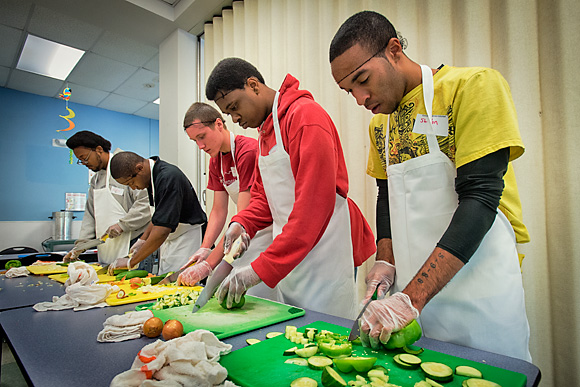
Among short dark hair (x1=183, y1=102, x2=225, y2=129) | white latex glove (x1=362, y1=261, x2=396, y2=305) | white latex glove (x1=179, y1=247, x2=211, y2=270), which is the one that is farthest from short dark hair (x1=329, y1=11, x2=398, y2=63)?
white latex glove (x1=179, y1=247, x2=211, y2=270)

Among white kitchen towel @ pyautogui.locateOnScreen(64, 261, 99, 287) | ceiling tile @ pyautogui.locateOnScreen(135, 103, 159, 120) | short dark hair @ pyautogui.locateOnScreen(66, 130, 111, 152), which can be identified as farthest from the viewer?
ceiling tile @ pyautogui.locateOnScreen(135, 103, 159, 120)

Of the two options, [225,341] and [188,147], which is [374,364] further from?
[188,147]

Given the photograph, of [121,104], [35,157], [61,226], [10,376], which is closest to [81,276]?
[10,376]

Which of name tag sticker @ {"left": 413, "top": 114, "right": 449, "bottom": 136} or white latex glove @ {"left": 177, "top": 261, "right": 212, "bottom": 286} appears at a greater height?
name tag sticker @ {"left": 413, "top": 114, "right": 449, "bottom": 136}

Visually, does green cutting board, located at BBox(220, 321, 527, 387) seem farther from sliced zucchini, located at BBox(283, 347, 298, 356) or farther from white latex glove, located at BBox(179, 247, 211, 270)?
white latex glove, located at BBox(179, 247, 211, 270)

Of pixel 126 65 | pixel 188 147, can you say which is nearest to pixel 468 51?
pixel 188 147

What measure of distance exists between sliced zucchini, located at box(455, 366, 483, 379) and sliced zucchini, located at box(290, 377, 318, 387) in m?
0.34

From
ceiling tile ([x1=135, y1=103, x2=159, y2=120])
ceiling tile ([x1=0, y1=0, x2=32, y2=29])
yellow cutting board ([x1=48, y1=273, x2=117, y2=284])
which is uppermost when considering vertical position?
ceiling tile ([x1=0, y1=0, x2=32, y2=29])

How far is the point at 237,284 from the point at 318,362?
551mm

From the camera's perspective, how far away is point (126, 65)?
5453 mm

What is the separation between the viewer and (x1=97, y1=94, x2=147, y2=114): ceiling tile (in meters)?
6.72

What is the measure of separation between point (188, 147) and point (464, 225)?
410 cm

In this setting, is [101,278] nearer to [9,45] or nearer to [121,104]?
[9,45]

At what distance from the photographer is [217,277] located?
150 centimetres
